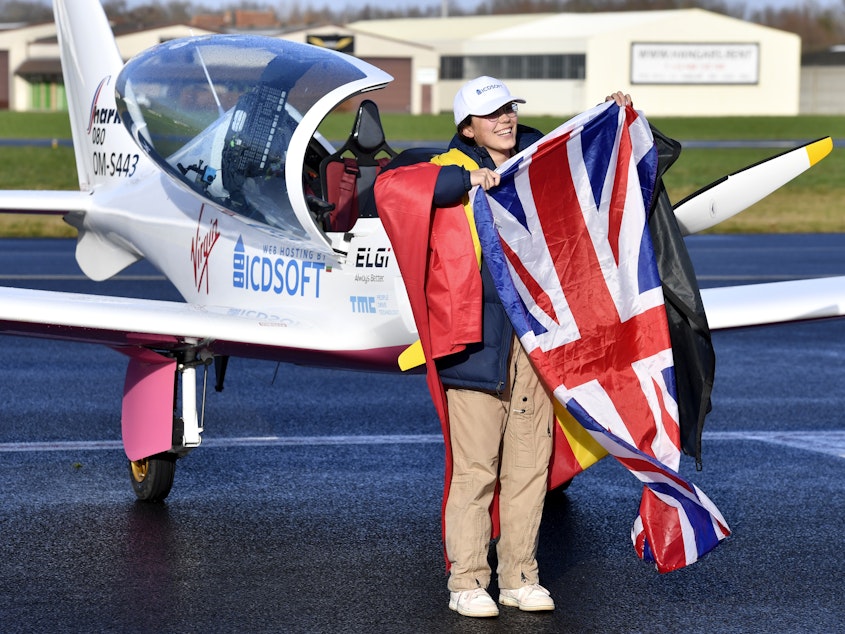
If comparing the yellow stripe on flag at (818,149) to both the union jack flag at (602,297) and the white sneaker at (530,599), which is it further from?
the white sneaker at (530,599)

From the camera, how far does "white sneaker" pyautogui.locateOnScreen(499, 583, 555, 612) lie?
514 cm

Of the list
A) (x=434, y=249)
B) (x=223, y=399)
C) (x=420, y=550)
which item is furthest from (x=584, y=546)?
(x=223, y=399)

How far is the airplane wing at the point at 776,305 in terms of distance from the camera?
6.72 m

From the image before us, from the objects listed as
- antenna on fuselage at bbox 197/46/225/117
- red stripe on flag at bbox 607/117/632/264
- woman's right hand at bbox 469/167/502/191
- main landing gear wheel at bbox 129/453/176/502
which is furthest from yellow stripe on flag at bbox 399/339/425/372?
antenna on fuselage at bbox 197/46/225/117

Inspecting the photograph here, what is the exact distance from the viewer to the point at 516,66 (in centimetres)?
9650

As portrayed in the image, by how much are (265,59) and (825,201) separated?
73.2ft

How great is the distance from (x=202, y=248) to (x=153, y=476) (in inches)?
52.1

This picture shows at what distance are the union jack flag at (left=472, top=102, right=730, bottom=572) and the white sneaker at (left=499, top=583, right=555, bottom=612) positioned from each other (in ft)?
1.23

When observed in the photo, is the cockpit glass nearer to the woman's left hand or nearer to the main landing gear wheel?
the main landing gear wheel

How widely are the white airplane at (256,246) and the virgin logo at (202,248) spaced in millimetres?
14

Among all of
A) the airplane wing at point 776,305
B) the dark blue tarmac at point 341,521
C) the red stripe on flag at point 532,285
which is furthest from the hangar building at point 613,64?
the red stripe on flag at point 532,285

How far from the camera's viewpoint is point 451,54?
328 ft

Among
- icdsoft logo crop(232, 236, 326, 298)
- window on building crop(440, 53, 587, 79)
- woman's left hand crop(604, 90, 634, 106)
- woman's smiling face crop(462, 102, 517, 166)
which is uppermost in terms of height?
woman's left hand crop(604, 90, 634, 106)

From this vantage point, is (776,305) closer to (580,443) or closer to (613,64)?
(580,443)
